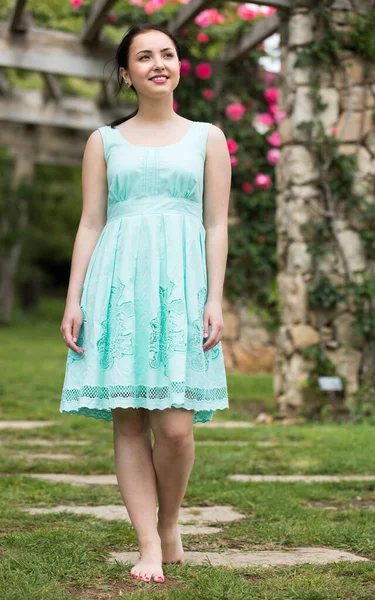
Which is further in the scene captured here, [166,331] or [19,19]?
[19,19]

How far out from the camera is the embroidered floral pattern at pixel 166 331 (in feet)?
7.66

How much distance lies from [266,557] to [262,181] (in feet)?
19.9

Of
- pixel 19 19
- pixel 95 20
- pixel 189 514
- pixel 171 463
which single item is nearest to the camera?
pixel 171 463

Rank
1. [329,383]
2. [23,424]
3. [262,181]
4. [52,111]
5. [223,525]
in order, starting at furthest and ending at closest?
[52,111], [262,181], [329,383], [23,424], [223,525]

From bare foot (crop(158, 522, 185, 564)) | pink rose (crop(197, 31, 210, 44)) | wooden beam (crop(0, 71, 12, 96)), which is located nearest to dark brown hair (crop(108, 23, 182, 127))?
bare foot (crop(158, 522, 185, 564))

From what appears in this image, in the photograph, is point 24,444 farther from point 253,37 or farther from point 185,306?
point 253,37

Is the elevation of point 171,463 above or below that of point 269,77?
below

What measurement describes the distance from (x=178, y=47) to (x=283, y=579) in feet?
4.90

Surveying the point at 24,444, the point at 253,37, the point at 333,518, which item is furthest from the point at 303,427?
the point at 253,37

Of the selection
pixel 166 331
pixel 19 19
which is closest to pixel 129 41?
pixel 166 331

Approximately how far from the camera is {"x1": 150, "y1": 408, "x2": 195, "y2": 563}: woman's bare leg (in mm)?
2359

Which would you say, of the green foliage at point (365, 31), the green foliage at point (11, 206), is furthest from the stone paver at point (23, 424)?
the green foliage at point (11, 206)

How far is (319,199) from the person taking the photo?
582 cm

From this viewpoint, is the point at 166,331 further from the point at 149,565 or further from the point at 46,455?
the point at 46,455
